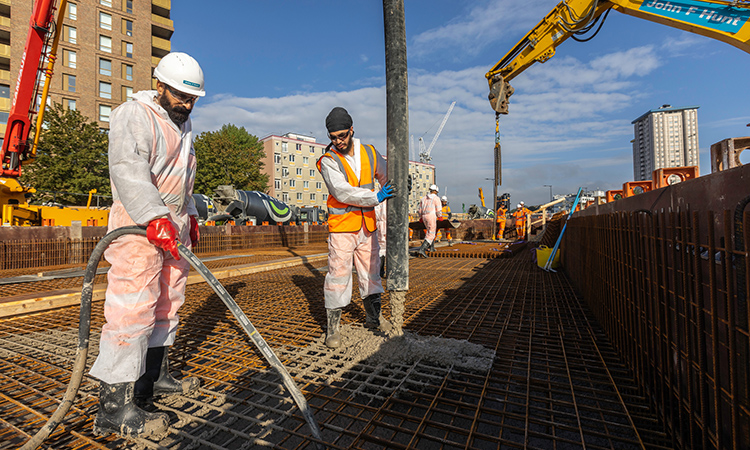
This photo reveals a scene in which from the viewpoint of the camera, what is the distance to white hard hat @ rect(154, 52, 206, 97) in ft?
6.34

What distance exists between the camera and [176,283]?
2.04 m

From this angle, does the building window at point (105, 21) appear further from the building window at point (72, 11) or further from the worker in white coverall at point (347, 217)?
the worker in white coverall at point (347, 217)

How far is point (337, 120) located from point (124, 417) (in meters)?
2.25

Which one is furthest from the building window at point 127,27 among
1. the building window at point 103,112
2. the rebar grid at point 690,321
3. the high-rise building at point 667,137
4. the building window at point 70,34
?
the high-rise building at point 667,137

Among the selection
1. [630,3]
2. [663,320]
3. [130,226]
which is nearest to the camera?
[663,320]

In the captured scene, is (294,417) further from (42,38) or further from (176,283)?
(42,38)

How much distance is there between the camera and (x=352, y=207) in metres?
2.85

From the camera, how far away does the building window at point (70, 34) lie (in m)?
30.8

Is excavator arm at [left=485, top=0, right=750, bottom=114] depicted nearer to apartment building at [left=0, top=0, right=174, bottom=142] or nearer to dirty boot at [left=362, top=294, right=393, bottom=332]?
dirty boot at [left=362, top=294, right=393, bottom=332]

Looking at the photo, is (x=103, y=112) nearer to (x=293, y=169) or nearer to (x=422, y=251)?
(x=293, y=169)

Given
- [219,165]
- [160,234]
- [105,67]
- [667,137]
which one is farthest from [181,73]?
[667,137]

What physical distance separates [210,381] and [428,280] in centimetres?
414

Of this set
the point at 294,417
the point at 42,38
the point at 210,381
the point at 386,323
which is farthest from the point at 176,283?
the point at 42,38

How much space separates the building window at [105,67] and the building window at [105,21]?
125 inches
